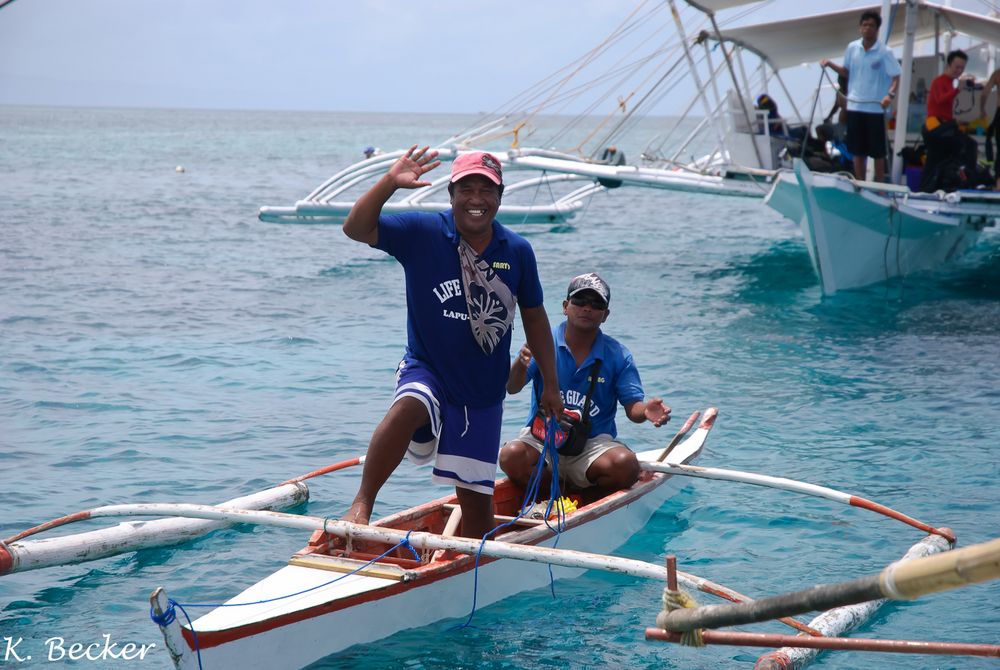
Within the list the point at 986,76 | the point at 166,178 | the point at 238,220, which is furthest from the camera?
the point at 166,178

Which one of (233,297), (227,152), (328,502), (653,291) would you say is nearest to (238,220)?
(233,297)

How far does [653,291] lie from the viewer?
57.3 feet

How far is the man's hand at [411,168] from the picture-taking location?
4512 millimetres

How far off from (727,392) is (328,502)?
4.82 metres

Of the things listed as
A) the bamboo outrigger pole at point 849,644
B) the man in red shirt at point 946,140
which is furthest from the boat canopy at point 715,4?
the bamboo outrigger pole at point 849,644

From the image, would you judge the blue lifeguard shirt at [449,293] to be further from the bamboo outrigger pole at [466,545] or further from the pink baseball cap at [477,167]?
the bamboo outrigger pole at [466,545]

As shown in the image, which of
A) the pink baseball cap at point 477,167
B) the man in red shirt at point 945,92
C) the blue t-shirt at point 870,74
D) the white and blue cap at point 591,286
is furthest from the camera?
the man in red shirt at point 945,92

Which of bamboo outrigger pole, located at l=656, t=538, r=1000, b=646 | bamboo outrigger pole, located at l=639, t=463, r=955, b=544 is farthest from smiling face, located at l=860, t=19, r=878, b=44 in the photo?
bamboo outrigger pole, located at l=656, t=538, r=1000, b=646

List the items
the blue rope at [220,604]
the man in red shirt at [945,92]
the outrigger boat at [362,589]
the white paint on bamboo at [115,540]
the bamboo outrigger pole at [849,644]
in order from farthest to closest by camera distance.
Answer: the man in red shirt at [945,92], the white paint on bamboo at [115,540], the outrigger boat at [362,589], the blue rope at [220,604], the bamboo outrigger pole at [849,644]

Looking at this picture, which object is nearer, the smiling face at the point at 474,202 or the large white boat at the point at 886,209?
the smiling face at the point at 474,202

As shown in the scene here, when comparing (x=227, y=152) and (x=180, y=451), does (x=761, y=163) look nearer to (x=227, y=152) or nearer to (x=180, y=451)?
(x=180, y=451)

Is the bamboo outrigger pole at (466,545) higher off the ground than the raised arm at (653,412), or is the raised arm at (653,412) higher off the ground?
the raised arm at (653,412)

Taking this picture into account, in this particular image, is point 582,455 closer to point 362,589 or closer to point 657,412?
point 657,412

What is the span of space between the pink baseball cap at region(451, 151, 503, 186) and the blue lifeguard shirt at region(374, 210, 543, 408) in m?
0.25
